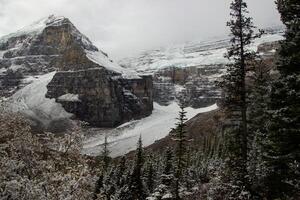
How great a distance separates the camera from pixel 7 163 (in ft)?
60.6

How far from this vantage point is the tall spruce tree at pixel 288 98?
78.0 ft

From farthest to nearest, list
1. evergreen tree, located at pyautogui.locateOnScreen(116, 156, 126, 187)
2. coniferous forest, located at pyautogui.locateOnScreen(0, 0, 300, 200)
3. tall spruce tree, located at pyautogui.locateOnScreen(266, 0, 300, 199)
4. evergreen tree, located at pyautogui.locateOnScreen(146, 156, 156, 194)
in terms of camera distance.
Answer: evergreen tree, located at pyautogui.locateOnScreen(116, 156, 126, 187), evergreen tree, located at pyautogui.locateOnScreen(146, 156, 156, 194), tall spruce tree, located at pyautogui.locateOnScreen(266, 0, 300, 199), coniferous forest, located at pyautogui.locateOnScreen(0, 0, 300, 200)

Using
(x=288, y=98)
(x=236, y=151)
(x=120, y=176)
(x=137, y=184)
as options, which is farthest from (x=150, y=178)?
(x=288, y=98)

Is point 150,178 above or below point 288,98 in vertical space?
below

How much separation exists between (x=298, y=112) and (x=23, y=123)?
12.1 meters

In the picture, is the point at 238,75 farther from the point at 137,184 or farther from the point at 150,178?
the point at 150,178

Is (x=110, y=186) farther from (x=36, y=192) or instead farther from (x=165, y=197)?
(x=36, y=192)

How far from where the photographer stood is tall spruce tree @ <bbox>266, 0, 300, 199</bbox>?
23.8m

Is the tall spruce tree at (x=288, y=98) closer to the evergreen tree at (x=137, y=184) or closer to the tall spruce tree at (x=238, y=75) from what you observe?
the tall spruce tree at (x=238, y=75)

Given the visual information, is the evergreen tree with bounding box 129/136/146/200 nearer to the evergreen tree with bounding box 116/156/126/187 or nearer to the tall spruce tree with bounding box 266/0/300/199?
the evergreen tree with bounding box 116/156/126/187

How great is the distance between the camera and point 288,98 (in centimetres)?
2420

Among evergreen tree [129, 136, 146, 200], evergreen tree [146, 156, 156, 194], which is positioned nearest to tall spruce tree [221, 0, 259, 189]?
evergreen tree [129, 136, 146, 200]

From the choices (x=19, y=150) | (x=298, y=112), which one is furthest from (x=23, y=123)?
(x=298, y=112)

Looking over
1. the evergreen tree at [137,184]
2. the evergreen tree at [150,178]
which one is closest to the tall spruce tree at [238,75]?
the evergreen tree at [137,184]
